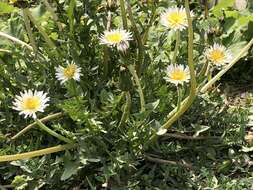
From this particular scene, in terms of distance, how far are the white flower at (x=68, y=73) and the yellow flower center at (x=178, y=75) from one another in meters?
0.35

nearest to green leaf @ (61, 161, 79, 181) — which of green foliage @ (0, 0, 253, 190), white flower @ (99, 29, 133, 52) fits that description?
green foliage @ (0, 0, 253, 190)

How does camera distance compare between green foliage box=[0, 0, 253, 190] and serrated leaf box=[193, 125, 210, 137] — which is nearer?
green foliage box=[0, 0, 253, 190]

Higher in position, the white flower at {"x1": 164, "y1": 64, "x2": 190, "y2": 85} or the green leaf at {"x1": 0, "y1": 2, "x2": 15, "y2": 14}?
the green leaf at {"x1": 0, "y1": 2, "x2": 15, "y2": 14}

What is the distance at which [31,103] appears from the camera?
1972 mm

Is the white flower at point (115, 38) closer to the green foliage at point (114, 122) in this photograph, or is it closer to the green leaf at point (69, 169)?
the green foliage at point (114, 122)

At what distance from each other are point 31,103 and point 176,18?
25.1 inches

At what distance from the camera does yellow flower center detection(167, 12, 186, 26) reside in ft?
7.00

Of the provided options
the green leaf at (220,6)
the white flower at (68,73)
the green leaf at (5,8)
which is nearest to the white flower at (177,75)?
the white flower at (68,73)

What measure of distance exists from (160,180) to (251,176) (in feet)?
1.18

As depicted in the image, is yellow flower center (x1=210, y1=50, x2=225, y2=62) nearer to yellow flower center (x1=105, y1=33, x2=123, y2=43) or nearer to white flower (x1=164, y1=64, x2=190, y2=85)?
white flower (x1=164, y1=64, x2=190, y2=85)

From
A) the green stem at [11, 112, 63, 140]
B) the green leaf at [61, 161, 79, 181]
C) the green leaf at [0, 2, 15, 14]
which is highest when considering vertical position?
the green leaf at [0, 2, 15, 14]

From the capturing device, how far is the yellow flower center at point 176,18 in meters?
2.13

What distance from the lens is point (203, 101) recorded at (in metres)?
2.34

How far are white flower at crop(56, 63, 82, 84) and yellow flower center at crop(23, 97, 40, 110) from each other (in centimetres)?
13
